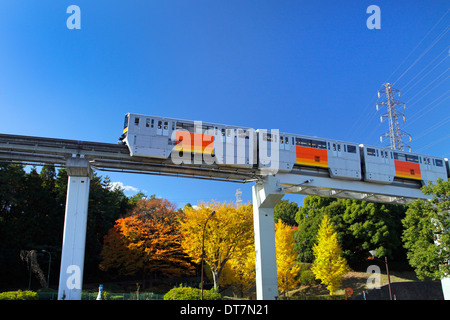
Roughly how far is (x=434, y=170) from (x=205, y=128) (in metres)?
25.4

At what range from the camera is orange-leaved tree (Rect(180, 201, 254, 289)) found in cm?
3556

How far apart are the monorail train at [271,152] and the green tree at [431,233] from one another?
14.5 feet

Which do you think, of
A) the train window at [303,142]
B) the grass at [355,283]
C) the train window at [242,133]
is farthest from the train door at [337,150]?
the grass at [355,283]

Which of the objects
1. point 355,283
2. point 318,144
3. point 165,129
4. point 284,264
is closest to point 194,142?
point 165,129

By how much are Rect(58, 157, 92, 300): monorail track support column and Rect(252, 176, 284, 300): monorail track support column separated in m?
13.2

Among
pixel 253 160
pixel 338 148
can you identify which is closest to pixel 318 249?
pixel 338 148

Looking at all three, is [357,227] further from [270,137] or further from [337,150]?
[270,137]

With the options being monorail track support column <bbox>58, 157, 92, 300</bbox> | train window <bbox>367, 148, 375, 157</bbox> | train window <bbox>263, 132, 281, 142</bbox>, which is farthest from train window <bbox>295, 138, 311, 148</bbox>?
monorail track support column <bbox>58, 157, 92, 300</bbox>

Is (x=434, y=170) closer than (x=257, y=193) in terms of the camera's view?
No

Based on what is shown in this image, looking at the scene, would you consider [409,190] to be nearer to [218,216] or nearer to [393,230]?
[393,230]

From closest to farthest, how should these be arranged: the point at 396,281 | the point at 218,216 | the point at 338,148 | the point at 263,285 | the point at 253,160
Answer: the point at 263,285
the point at 253,160
the point at 338,148
the point at 218,216
the point at 396,281

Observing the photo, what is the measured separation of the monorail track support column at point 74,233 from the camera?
21.4m

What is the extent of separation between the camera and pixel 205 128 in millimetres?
26844
